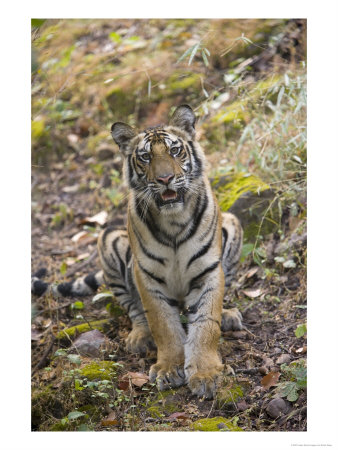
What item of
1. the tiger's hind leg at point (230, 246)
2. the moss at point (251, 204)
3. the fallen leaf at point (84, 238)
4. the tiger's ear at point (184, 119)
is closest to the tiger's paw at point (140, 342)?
the tiger's hind leg at point (230, 246)

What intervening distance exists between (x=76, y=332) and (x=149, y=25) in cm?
403

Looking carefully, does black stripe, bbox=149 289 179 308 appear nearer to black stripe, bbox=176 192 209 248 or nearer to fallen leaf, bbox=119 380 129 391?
black stripe, bbox=176 192 209 248

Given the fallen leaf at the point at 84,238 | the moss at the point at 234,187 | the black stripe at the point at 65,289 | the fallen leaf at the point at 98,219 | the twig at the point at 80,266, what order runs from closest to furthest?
the black stripe at the point at 65,289, the moss at the point at 234,187, the twig at the point at 80,266, the fallen leaf at the point at 84,238, the fallen leaf at the point at 98,219

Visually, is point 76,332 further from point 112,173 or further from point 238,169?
point 112,173

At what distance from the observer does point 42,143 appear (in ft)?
22.2

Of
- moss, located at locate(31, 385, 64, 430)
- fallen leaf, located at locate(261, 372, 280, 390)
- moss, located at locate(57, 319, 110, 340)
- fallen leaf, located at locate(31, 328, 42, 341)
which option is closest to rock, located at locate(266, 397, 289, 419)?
fallen leaf, located at locate(261, 372, 280, 390)

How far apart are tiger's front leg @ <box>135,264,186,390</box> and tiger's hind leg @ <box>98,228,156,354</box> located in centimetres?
55

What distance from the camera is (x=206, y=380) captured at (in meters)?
3.22

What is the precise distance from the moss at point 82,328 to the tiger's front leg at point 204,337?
0.86m

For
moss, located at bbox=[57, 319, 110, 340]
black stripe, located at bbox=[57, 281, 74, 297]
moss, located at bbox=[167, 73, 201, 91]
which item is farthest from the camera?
moss, located at bbox=[167, 73, 201, 91]

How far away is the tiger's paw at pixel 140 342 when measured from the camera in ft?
12.6

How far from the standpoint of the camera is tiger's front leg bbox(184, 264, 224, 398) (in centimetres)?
323

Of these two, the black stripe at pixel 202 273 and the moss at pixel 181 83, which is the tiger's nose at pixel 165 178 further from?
the moss at pixel 181 83

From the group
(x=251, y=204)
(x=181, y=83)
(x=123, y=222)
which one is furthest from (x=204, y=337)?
(x=181, y=83)
